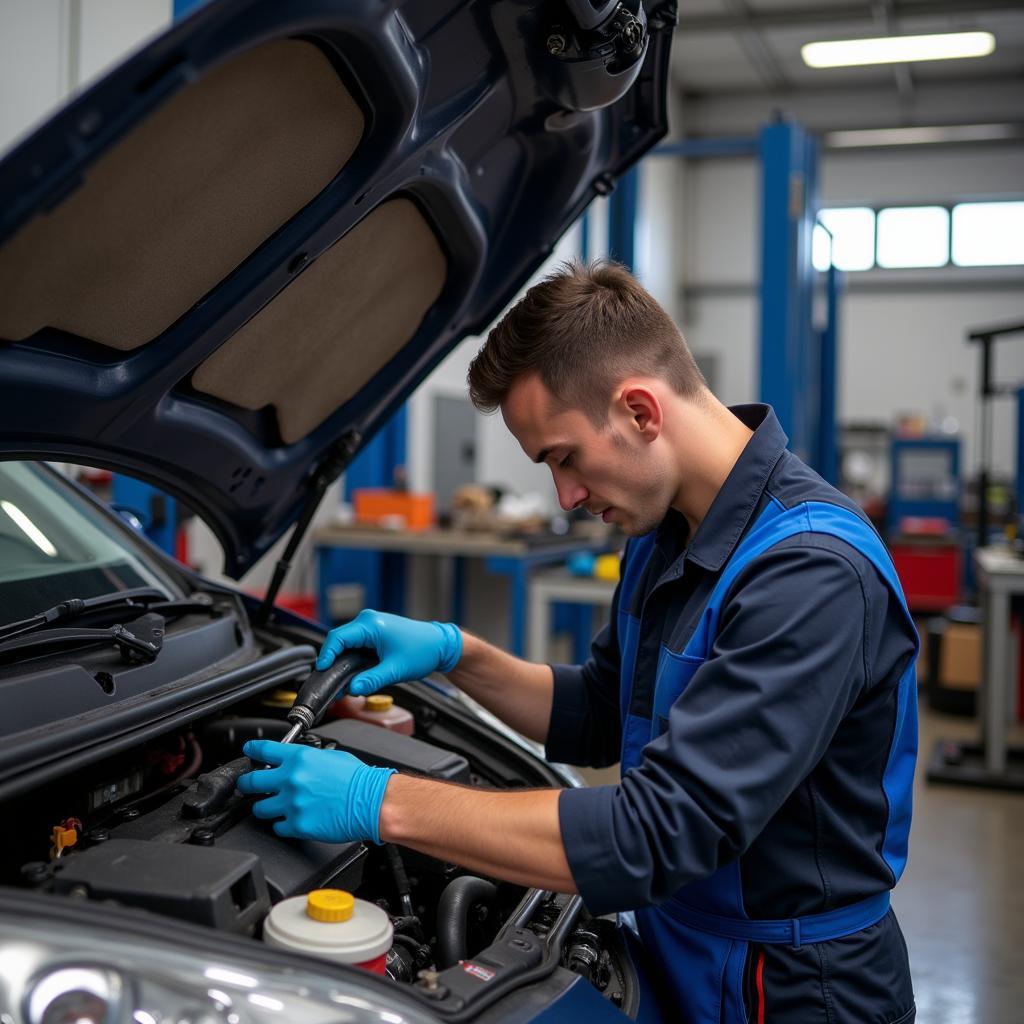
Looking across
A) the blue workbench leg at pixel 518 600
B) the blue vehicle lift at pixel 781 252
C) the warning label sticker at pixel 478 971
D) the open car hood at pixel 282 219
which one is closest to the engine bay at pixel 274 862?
the warning label sticker at pixel 478 971

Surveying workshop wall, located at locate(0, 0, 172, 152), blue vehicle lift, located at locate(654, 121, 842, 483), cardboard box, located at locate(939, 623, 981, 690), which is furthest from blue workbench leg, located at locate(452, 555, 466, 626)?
workshop wall, located at locate(0, 0, 172, 152)

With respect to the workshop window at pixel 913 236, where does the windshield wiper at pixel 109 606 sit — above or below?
below

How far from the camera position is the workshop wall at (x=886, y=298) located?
10.0 metres

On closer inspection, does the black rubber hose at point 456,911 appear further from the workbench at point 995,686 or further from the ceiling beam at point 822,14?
the ceiling beam at point 822,14

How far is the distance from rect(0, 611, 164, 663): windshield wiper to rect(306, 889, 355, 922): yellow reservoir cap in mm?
467

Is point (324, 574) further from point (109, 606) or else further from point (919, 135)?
point (919, 135)

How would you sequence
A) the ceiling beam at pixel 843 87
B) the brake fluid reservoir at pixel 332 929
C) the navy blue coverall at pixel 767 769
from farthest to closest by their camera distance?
the ceiling beam at pixel 843 87 < the navy blue coverall at pixel 767 769 < the brake fluid reservoir at pixel 332 929

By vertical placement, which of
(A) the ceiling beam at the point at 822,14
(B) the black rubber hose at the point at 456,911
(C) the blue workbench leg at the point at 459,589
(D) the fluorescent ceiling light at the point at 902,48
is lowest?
(C) the blue workbench leg at the point at 459,589

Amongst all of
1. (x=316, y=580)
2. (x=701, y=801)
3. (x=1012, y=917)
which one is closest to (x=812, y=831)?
(x=701, y=801)

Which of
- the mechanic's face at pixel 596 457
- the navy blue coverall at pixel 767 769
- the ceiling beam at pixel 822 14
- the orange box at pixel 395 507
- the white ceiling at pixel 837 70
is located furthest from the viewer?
the white ceiling at pixel 837 70

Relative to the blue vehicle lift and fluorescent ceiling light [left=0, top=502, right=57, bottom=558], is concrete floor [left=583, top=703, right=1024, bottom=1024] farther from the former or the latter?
fluorescent ceiling light [left=0, top=502, right=57, bottom=558]

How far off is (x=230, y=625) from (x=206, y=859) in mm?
623

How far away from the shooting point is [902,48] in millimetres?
7602

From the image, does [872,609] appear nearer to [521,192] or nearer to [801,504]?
[801,504]
